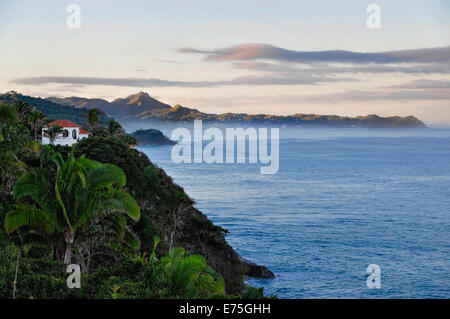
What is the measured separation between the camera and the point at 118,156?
163 ft

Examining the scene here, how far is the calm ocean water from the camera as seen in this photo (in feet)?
168

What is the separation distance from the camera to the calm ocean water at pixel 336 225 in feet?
168

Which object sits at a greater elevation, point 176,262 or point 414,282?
point 176,262

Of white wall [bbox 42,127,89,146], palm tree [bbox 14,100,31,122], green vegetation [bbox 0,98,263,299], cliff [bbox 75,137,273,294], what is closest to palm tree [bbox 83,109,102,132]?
white wall [bbox 42,127,89,146]

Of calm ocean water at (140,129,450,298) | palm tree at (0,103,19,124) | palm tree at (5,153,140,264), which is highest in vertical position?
palm tree at (0,103,19,124)

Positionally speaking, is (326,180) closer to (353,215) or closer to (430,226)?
(353,215)

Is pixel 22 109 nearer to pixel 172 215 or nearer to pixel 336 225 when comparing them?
pixel 172 215

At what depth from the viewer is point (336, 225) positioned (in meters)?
74.4

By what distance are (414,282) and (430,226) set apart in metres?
26.4

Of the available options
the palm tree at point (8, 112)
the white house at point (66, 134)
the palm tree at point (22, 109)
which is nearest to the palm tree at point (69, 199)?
the palm tree at point (8, 112)

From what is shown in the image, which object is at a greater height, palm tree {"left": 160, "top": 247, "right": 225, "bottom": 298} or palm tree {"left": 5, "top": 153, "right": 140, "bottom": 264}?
palm tree {"left": 5, "top": 153, "right": 140, "bottom": 264}

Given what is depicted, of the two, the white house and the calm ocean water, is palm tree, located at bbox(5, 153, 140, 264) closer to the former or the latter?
the calm ocean water

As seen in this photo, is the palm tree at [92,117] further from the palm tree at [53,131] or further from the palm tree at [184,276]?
the palm tree at [184,276]
